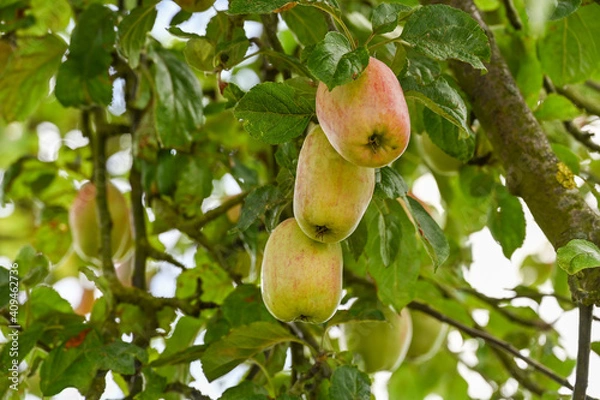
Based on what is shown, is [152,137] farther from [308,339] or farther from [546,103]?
[546,103]

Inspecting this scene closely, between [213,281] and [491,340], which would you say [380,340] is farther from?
[213,281]

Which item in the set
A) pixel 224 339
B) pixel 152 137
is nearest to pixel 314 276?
pixel 224 339

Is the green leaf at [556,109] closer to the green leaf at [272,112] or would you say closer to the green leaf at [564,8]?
the green leaf at [564,8]

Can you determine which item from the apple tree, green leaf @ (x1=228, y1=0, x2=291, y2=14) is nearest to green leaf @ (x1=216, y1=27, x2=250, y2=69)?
the apple tree

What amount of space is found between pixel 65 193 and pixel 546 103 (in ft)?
3.22

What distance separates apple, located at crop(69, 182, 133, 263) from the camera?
148 cm

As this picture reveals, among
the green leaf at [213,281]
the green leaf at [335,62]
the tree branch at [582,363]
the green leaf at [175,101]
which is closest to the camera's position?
the green leaf at [335,62]

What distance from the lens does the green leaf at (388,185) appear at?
824 millimetres

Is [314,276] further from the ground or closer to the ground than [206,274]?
further from the ground

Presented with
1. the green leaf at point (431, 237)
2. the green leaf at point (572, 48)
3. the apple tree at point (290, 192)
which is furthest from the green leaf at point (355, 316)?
the green leaf at point (572, 48)

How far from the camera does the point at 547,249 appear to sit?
2.03 metres

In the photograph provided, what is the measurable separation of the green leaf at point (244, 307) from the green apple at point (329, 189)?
380mm

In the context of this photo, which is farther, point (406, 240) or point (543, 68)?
point (543, 68)

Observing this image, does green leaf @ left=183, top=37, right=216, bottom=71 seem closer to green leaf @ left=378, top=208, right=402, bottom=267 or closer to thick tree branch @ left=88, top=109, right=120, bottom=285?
green leaf @ left=378, top=208, right=402, bottom=267
